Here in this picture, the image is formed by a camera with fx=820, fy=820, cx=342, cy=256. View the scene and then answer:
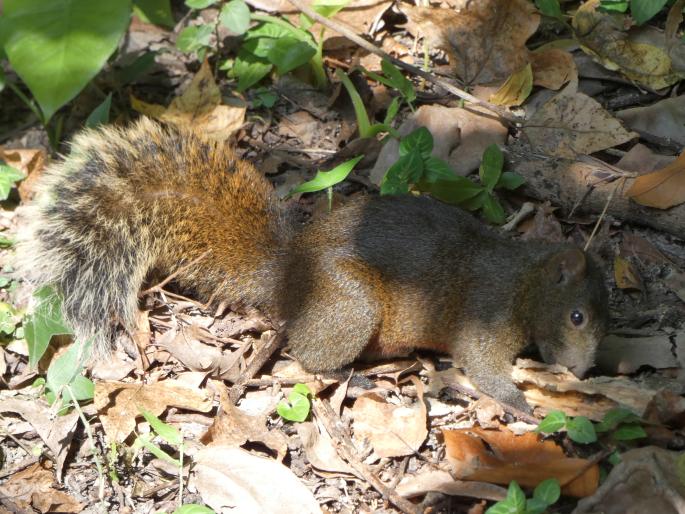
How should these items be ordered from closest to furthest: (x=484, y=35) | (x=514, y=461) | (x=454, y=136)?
(x=514, y=461) < (x=454, y=136) < (x=484, y=35)

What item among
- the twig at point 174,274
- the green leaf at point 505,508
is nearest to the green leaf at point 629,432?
the green leaf at point 505,508

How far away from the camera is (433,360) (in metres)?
4.21

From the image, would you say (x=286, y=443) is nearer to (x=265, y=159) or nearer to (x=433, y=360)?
(x=433, y=360)

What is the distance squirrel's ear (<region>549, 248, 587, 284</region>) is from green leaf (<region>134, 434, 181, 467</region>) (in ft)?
6.22

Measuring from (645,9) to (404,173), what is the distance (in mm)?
1754

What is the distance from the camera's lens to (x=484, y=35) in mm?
5207

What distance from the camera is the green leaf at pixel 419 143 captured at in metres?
4.38

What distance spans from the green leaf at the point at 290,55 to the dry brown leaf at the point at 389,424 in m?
2.15

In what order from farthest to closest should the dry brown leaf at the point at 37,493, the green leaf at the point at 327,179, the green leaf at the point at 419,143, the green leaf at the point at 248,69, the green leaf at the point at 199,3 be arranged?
1. the green leaf at the point at 248,69
2. the green leaf at the point at 199,3
3. the green leaf at the point at 419,143
4. the green leaf at the point at 327,179
5. the dry brown leaf at the point at 37,493

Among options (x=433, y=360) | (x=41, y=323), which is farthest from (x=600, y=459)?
(x=41, y=323)

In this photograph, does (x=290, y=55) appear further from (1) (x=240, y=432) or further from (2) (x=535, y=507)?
(2) (x=535, y=507)

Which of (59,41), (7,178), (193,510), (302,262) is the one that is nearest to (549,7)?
(302,262)

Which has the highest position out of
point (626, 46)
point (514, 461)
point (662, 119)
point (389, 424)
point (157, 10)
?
point (157, 10)

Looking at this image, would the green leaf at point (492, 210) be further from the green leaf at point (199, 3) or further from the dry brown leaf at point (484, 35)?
the green leaf at point (199, 3)
